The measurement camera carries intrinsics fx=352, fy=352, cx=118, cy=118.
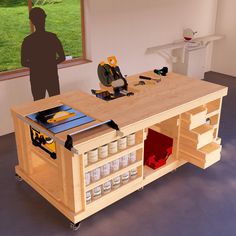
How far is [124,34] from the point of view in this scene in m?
5.09

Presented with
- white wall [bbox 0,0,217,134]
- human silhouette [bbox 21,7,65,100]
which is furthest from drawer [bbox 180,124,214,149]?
white wall [bbox 0,0,217,134]

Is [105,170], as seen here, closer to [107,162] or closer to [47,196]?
[107,162]

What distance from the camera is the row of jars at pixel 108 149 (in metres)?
2.57

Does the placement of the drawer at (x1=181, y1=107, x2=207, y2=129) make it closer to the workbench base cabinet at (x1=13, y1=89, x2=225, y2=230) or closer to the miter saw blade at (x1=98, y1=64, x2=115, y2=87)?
the workbench base cabinet at (x1=13, y1=89, x2=225, y2=230)

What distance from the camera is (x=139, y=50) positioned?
211 inches

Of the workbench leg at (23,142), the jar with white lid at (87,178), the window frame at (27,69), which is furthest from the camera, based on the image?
the window frame at (27,69)

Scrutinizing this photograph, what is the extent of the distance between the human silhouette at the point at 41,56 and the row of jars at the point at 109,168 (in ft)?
5.10

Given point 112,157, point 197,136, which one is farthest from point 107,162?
point 197,136

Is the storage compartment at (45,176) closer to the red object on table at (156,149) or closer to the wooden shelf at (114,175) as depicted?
the wooden shelf at (114,175)

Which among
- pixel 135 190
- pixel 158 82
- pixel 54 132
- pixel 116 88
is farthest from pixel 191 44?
pixel 54 132

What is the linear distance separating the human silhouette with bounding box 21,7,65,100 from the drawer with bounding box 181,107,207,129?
1602mm

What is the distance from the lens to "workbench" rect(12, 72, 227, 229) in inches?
100

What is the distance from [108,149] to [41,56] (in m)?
1.67

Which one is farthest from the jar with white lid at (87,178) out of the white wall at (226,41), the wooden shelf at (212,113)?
the white wall at (226,41)
